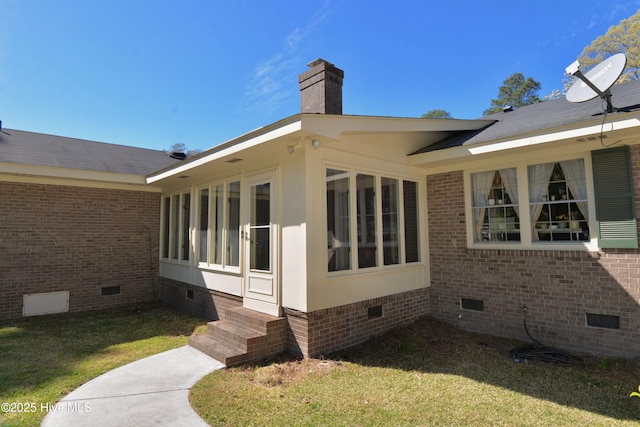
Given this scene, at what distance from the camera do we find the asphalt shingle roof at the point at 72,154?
7.25 m

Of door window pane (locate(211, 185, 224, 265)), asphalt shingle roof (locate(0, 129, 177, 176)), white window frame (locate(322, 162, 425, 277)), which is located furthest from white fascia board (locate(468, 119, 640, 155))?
asphalt shingle roof (locate(0, 129, 177, 176))

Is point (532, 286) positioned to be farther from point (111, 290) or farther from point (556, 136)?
point (111, 290)

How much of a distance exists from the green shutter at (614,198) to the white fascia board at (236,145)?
4.27 metres

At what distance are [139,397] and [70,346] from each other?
8.65 ft

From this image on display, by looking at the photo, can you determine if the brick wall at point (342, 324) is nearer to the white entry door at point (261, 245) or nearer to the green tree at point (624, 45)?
the white entry door at point (261, 245)

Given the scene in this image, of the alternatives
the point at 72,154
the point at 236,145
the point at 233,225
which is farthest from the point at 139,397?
the point at 72,154

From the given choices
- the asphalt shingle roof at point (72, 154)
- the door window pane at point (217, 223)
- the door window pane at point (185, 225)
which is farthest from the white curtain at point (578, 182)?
the asphalt shingle roof at point (72, 154)

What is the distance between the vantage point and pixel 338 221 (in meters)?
4.98

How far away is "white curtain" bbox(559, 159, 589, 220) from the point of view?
4766 mm

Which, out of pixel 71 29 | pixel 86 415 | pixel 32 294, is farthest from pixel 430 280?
pixel 71 29

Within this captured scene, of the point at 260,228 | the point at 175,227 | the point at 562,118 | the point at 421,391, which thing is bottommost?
the point at 421,391

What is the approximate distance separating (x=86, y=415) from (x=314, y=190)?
343cm

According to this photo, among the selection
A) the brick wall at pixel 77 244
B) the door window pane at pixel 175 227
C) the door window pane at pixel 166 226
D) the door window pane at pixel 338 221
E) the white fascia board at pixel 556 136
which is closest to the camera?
the white fascia board at pixel 556 136

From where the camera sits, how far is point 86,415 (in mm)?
3002
